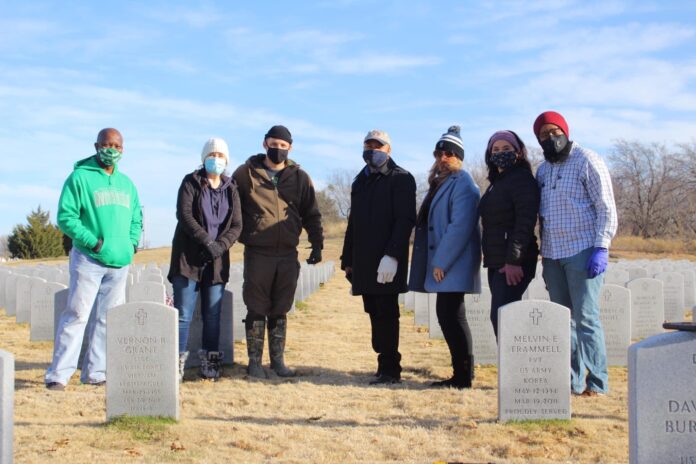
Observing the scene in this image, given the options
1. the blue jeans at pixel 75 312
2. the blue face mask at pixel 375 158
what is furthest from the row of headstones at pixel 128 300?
the blue face mask at pixel 375 158

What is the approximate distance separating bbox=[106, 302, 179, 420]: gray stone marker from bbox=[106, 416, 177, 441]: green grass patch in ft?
0.15

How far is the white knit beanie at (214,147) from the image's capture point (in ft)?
22.5

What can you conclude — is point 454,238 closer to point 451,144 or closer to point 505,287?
point 505,287

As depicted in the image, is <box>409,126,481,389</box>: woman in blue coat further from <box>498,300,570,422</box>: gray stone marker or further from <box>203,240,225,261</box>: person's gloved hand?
<box>203,240,225,261</box>: person's gloved hand

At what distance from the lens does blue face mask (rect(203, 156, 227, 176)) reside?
6809 millimetres

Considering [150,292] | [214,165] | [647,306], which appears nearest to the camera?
[214,165]

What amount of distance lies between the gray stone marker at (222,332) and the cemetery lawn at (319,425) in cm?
21

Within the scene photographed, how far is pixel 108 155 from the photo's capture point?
6.48 meters

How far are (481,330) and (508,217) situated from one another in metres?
2.36

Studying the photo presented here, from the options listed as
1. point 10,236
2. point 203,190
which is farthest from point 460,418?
point 10,236

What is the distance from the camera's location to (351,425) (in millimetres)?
5293

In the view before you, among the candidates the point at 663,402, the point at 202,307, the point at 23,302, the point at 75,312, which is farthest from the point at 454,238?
the point at 23,302

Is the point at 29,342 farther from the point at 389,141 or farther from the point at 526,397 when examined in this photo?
the point at 526,397

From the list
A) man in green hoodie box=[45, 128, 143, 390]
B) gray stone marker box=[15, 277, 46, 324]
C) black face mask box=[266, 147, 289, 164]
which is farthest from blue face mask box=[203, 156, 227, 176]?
gray stone marker box=[15, 277, 46, 324]
